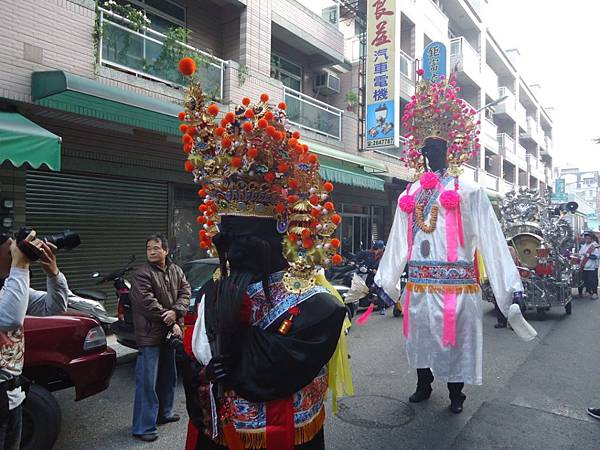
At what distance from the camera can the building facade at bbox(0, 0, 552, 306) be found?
689 cm

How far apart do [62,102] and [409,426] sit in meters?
5.98

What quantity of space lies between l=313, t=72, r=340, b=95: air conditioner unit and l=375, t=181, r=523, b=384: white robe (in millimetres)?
11127

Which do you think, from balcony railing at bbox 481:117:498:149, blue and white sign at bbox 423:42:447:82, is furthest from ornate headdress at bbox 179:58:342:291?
balcony railing at bbox 481:117:498:149

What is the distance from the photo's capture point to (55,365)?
11.7ft

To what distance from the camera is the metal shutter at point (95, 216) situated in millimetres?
7695

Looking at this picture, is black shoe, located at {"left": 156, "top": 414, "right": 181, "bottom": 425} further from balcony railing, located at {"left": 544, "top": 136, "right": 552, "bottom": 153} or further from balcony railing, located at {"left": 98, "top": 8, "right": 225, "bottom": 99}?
balcony railing, located at {"left": 544, "top": 136, "right": 552, "bottom": 153}

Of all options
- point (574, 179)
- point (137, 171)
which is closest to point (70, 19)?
point (137, 171)

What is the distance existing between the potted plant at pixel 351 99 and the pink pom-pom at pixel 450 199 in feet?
36.9

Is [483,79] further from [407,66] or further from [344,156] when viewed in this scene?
[344,156]

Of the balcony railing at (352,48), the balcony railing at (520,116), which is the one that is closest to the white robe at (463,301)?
the balcony railing at (352,48)

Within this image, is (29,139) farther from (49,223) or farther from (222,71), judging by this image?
(222,71)

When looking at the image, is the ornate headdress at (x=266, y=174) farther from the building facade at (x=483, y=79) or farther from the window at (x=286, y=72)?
the building facade at (x=483, y=79)

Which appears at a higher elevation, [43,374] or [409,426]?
[43,374]

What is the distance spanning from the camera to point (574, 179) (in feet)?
230
